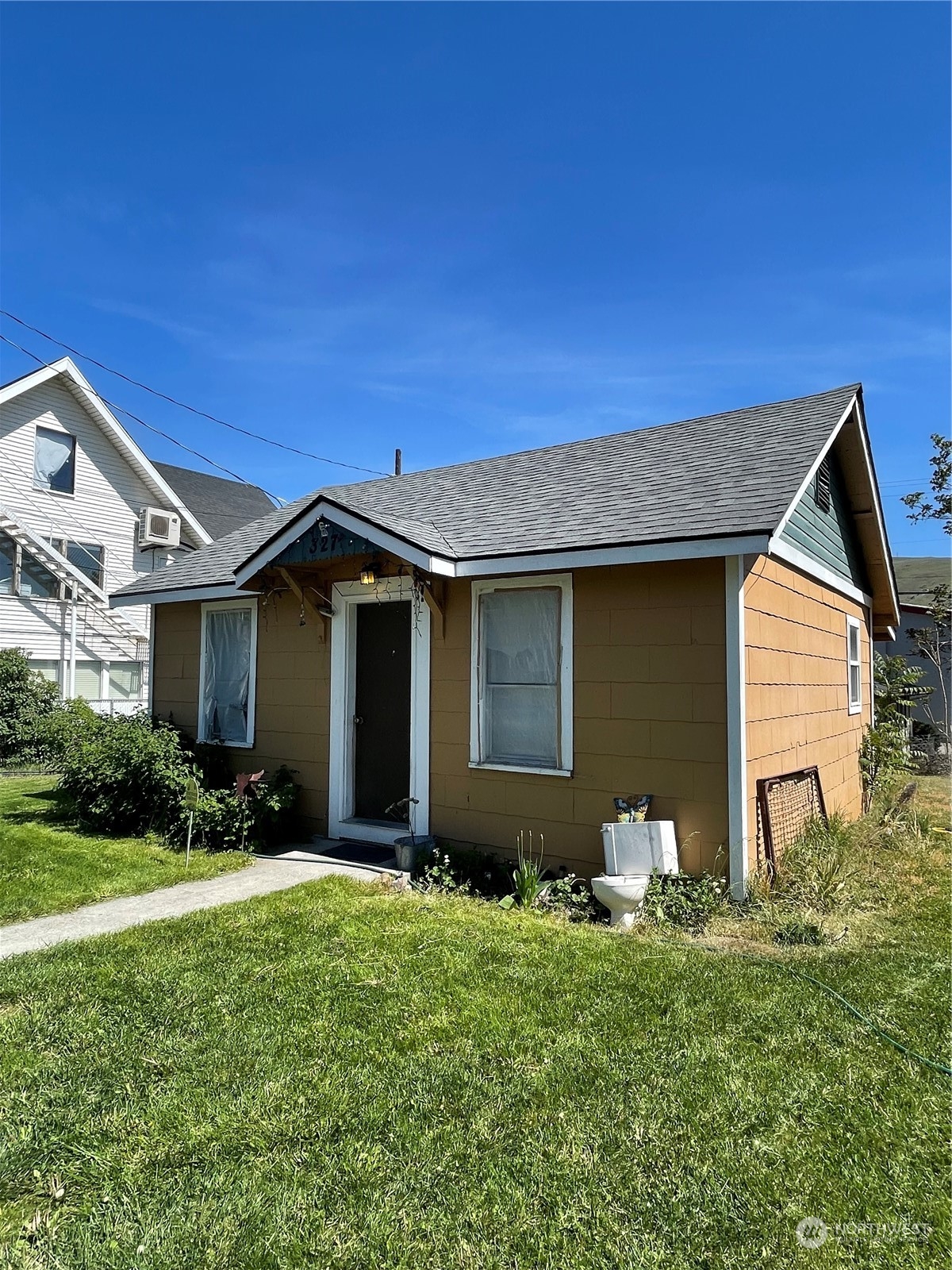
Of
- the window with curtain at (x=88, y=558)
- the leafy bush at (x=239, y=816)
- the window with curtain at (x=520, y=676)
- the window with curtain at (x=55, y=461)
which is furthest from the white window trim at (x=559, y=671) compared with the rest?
the window with curtain at (x=55, y=461)

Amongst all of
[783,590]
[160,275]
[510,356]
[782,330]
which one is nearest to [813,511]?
[783,590]

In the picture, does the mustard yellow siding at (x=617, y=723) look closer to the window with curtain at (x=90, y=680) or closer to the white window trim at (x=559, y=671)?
the white window trim at (x=559, y=671)

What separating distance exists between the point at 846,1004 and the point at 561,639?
11.4 feet

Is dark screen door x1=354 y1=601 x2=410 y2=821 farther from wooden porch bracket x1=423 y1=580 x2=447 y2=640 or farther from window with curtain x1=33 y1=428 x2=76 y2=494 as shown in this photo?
window with curtain x1=33 y1=428 x2=76 y2=494

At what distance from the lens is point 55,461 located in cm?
1908

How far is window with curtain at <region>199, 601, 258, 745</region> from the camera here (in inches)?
351

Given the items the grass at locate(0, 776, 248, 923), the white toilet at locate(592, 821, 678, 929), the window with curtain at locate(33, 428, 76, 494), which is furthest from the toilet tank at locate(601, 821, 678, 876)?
the window with curtain at locate(33, 428, 76, 494)

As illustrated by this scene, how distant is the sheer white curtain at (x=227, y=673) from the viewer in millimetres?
9047

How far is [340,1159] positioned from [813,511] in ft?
26.0

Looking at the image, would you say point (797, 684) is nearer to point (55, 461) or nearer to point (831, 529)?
point (831, 529)

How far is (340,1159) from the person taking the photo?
2570mm

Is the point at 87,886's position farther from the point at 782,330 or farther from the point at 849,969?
the point at 782,330

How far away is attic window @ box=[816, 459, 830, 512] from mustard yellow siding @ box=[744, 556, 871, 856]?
99 centimetres

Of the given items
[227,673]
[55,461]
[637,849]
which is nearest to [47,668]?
[55,461]
